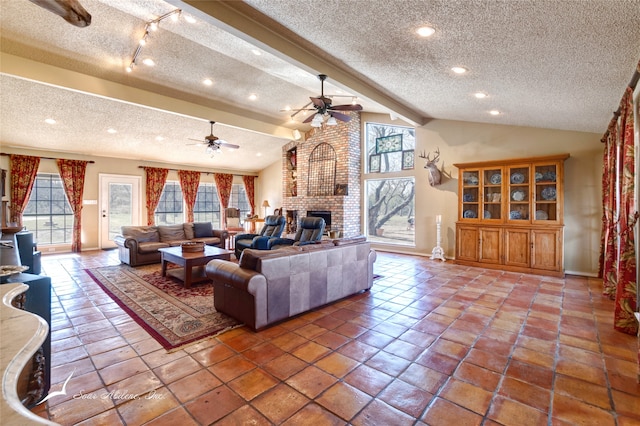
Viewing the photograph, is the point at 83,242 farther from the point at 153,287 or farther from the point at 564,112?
the point at 564,112

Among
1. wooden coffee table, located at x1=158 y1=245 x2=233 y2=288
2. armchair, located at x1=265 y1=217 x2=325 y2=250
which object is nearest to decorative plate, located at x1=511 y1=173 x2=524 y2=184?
armchair, located at x1=265 y1=217 x2=325 y2=250

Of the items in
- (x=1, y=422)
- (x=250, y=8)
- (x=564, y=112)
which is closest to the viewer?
(x=1, y=422)

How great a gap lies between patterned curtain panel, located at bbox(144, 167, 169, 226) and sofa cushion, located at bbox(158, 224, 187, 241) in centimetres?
255

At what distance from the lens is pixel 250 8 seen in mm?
2889

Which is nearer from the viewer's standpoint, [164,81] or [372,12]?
[372,12]

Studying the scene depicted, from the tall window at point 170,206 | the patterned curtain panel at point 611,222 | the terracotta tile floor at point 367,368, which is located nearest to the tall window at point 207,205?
the tall window at point 170,206

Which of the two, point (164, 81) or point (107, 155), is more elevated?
point (164, 81)

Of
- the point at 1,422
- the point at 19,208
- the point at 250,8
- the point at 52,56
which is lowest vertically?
the point at 1,422

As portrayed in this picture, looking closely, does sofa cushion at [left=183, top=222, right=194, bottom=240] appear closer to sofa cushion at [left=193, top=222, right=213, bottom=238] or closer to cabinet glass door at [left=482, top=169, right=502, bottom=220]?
sofa cushion at [left=193, top=222, right=213, bottom=238]

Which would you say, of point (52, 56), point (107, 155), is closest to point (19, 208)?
point (107, 155)

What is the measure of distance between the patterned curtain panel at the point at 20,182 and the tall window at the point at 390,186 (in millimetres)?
8140

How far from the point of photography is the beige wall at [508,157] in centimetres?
517

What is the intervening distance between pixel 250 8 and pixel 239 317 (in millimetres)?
3087

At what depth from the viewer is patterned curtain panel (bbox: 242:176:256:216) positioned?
11352 millimetres
